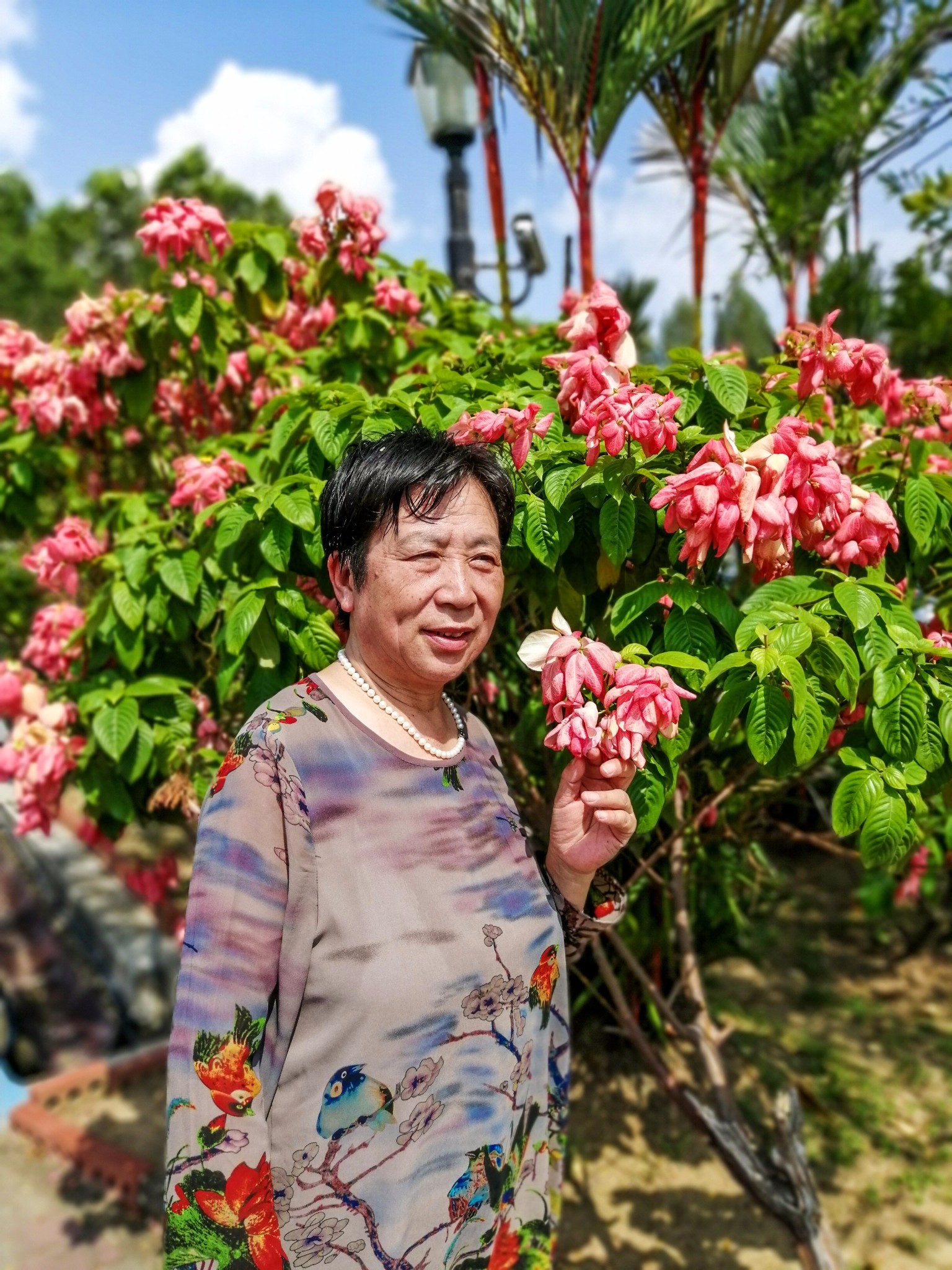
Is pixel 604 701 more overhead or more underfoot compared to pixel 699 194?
more underfoot

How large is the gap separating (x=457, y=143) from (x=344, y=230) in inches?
111

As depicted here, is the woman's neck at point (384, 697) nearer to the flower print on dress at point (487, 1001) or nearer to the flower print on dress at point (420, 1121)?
the flower print on dress at point (487, 1001)

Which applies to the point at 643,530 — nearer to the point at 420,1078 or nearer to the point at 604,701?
the point at 604,701

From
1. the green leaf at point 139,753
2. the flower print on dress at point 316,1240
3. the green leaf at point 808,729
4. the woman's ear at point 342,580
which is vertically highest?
the woman's ear at point 342,580

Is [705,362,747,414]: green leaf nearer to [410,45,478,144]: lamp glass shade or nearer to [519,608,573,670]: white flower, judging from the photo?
[519,608,573,670]: white flower

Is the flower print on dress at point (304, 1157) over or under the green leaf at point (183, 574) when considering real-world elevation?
under

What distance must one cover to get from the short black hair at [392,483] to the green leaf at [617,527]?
205 millimetres

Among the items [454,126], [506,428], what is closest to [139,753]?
[506,428]

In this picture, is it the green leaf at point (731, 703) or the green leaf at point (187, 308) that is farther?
the green leaf at point (187, 308)

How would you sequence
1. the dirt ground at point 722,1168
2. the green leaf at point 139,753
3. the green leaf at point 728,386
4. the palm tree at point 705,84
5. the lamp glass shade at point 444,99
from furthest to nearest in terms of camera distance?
the lamp glass shade at point 444,99 → the palm tree at point 705,84 → the dirt ground at point 722,1168 → the green leaf at point 139,753 → the green leaf at point 728,386

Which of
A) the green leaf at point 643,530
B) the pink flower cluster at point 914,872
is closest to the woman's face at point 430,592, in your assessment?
the green leaf at point 643,530

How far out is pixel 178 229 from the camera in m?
2.82

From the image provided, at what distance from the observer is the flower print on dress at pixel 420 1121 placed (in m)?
1.64

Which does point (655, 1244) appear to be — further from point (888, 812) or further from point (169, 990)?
point (169, 990)
